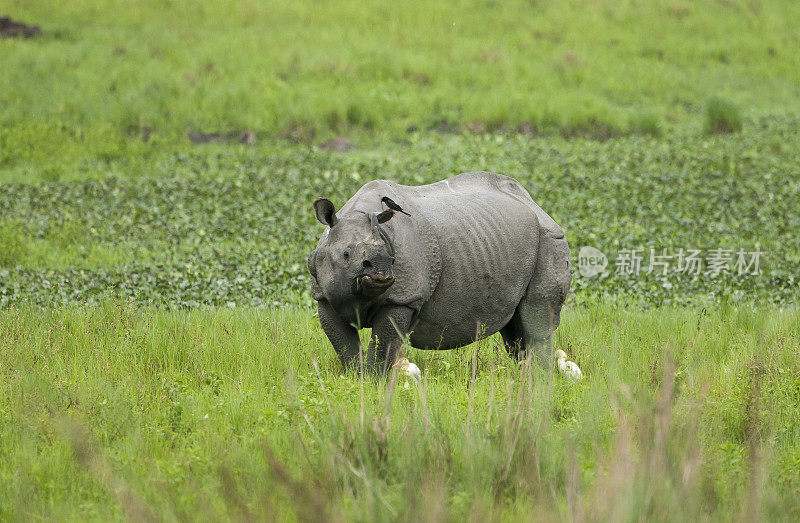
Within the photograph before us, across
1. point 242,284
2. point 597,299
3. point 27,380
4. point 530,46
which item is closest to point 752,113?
point 530,46

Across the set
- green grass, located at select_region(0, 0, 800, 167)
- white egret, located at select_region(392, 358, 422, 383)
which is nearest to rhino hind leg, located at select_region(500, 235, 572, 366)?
white egret, located at select_region(392, 358, 422, 383)

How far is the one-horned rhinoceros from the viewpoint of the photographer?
5.10 metres

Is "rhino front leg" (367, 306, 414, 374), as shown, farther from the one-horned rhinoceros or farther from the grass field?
the grass field

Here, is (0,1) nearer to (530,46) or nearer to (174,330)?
(530,46)

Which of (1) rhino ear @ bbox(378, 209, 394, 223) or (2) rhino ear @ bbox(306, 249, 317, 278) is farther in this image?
(2) rhino ear @ bbox(306, 249, 317, 278)

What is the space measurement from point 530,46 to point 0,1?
1529cm

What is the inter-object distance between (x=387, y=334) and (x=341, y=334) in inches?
12.2

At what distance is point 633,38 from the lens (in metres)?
27.9

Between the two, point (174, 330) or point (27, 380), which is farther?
point (174, 330)

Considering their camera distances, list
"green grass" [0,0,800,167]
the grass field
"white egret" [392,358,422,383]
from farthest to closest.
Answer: "green grass" [0,0,800,167] → "white egret" [392,358,422,383] → the grass field

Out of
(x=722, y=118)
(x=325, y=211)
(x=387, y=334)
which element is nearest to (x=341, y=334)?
(x=387, y=334)

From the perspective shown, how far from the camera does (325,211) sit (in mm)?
5070
